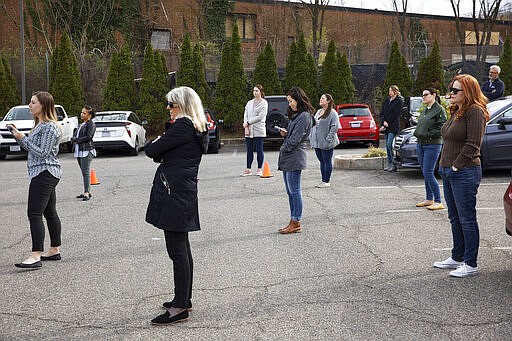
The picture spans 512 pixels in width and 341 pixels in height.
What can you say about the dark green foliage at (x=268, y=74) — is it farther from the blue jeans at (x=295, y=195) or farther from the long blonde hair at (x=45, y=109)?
the long blonde hair at (x=45, y=109)

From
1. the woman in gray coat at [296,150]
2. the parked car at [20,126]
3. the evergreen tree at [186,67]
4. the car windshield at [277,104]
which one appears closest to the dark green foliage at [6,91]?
the parked car at [20,126]

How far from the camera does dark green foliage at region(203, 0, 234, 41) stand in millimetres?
40812

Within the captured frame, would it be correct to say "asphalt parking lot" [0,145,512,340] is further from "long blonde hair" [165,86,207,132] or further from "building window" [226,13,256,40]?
"building window" [226,13,256,40]

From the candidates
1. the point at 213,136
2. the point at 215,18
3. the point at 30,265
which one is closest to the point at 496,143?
the point at 30,265

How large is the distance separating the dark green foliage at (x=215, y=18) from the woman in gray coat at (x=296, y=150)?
108ft

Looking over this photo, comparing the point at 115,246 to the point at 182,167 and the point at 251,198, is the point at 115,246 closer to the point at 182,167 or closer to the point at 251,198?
the point at 182,167

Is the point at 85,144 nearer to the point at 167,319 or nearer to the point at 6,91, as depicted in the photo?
the point at 167,319

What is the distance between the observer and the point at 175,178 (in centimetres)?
515

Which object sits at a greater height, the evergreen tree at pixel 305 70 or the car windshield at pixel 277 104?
the evergreen tree at pixel 305 70

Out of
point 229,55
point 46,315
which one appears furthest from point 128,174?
point 229,55

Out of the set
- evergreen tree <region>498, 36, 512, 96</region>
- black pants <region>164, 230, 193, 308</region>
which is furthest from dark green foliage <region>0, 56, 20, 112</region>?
black pants <region>164, 230, 193, 308</region>

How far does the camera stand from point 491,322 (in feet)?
16.4

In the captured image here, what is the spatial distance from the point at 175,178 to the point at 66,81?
79.6ft

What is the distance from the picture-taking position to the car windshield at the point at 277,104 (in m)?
22.5
